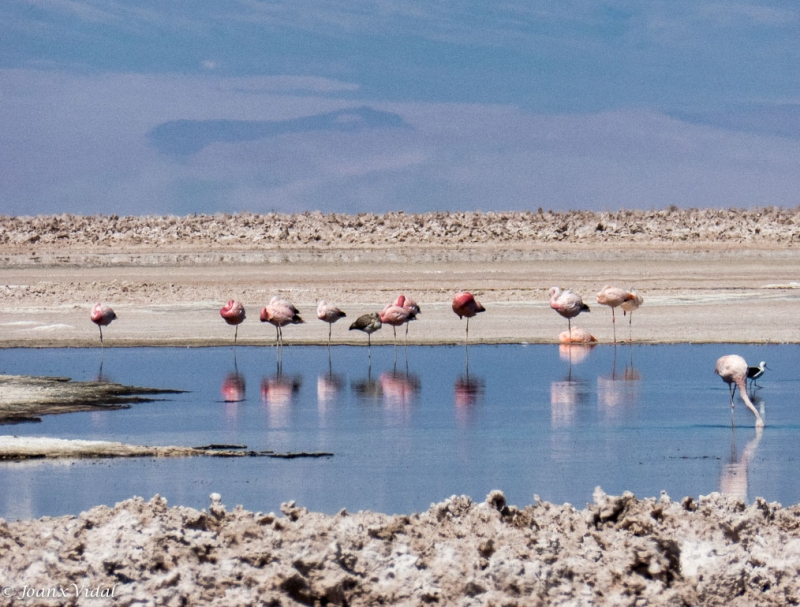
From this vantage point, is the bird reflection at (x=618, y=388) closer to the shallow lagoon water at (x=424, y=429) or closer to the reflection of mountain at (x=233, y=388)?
the shallow lagoon water at (x=424, y=429)

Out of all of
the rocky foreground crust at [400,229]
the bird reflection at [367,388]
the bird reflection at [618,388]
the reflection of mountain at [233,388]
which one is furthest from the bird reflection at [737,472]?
the rocky foreground crust at [400,229]

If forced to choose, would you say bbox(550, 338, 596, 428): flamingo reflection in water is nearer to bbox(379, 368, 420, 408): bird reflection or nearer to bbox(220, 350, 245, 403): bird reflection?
bbox(379, 368, 420, 408): bird reflection

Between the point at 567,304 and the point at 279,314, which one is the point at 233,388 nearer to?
the point at 279,314

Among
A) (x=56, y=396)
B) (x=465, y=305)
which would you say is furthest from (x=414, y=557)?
(x=465, y=305)

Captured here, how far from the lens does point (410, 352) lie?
21.7m

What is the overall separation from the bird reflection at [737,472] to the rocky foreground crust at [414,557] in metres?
1.76

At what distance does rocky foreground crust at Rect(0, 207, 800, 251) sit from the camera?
4931 cm

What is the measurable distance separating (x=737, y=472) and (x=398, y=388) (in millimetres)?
6751

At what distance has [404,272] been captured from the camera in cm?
3897

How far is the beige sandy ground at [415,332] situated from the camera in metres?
6.72

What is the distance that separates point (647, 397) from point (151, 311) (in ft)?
53.5

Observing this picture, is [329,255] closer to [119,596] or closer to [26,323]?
[26,323]

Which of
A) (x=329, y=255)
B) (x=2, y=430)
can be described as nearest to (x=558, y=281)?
(x=329, y=255)

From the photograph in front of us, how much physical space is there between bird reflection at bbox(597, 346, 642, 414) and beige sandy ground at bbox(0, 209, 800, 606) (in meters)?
5.02
